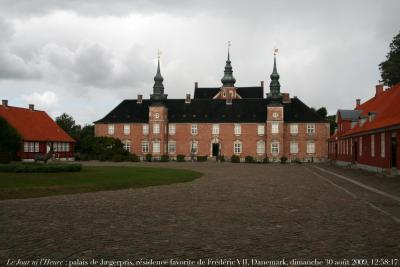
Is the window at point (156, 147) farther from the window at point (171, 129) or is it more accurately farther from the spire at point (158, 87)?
the spire at point (158, 87)

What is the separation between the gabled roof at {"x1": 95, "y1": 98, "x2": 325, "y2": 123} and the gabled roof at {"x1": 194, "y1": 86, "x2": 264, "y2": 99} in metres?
14.5

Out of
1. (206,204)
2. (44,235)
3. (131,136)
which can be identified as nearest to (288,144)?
(131,136)

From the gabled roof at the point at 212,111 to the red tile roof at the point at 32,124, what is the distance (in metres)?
11.2

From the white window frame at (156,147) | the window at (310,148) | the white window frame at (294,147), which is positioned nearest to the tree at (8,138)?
the white window frame at (156,147)

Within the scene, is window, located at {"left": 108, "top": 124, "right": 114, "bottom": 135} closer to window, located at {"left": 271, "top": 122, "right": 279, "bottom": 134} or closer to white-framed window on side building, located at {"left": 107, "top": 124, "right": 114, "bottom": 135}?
white-framed window on side building, located at {"left": 107, "top": 124, "right": 114, "bottom": 135}

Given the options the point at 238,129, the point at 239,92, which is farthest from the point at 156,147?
the point at 239,92

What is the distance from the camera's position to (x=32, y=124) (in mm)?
56656

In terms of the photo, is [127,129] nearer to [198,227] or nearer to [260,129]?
[260,129]

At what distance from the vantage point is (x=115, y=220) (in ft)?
32.7

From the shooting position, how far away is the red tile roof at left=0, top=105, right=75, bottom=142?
2121 inches

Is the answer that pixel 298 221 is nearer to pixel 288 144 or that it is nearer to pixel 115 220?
pixel 115 220

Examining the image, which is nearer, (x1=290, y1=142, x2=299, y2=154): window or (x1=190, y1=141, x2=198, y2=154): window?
(x1=290, y1=142, x2=299, y2=154): window

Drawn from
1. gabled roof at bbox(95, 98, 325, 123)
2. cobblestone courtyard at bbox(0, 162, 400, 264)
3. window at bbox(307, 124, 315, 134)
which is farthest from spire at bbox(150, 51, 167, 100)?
cobblestone courtyard at bbox(0, 162, 400, 264)

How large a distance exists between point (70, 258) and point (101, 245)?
35.2 inches
